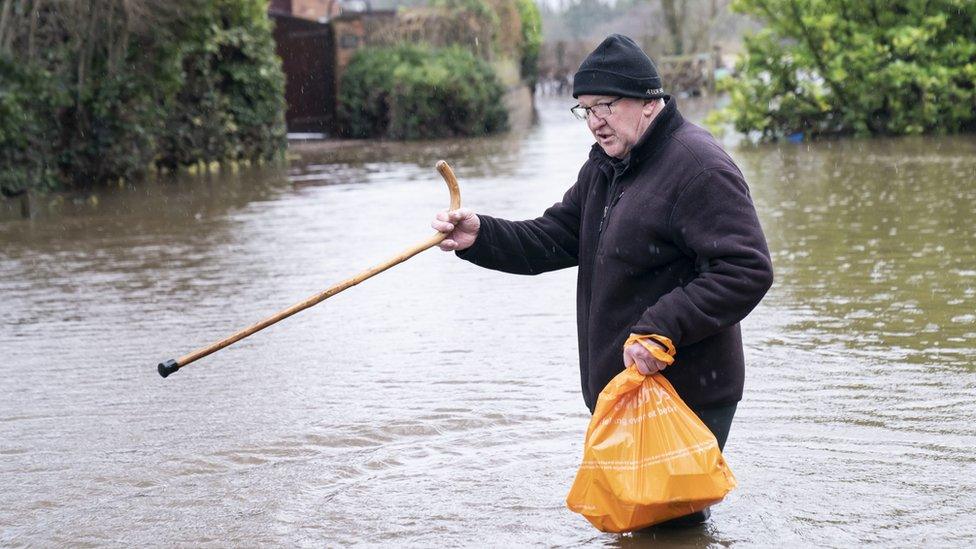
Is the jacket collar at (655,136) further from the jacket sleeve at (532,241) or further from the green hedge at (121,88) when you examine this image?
the green hedge at (121,88)

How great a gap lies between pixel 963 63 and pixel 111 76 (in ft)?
38.0

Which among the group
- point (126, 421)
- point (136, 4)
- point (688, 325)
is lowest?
point (126, 421)

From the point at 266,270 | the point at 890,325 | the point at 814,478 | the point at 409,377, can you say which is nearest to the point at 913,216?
the point at 890,325

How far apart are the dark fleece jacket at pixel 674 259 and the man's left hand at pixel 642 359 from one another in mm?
56

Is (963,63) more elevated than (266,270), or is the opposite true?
(963,63)

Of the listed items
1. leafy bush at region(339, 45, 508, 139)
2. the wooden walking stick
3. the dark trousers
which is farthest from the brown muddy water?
leafy bush at region(339, 45, 508, 139)

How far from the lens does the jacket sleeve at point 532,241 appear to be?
13.5 feet

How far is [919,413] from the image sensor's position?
5.25 m

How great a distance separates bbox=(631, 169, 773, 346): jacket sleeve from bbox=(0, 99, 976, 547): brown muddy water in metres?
0.84

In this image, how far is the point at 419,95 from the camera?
80.3 feet

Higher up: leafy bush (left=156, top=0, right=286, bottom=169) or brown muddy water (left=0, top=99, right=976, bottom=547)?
leafy bush (left=156, top=0, right=286, bottom=169)

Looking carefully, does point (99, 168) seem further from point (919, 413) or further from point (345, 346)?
point (919, 413)

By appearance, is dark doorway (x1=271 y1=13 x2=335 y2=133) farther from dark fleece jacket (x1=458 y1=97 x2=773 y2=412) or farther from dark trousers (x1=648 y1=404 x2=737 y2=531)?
dark trousers (x1=648 y1=404 x2=737 y2=531)

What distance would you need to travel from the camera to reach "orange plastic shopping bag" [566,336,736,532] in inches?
137
